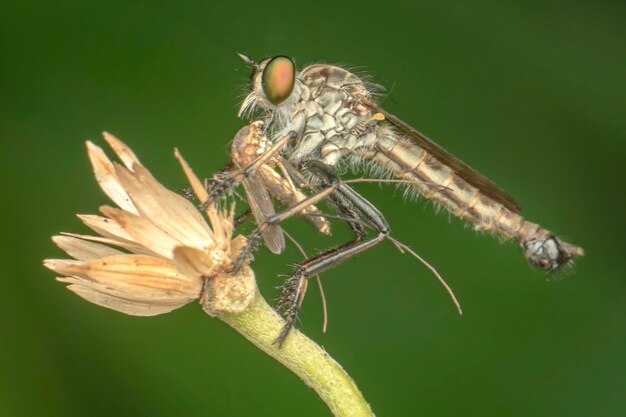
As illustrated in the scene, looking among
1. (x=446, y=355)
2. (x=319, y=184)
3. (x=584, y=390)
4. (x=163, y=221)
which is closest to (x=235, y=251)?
(x=163, y=221)

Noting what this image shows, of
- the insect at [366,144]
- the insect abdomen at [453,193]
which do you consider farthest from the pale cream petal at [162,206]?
the insect abdomen at [453,193]

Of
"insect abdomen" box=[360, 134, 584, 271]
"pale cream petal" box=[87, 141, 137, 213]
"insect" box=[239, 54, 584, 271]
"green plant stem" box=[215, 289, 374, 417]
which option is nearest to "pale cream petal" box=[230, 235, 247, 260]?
"green plant stem" box=[215, 289, 374, 417]

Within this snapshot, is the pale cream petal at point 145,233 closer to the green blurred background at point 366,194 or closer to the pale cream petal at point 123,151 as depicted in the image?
the pale cream petal at point 123,151

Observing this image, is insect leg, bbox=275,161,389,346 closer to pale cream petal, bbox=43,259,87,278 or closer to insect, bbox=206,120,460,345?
insect, bbox=206,120,460,345

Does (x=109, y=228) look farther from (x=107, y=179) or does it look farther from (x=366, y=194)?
(x=366, y=194)

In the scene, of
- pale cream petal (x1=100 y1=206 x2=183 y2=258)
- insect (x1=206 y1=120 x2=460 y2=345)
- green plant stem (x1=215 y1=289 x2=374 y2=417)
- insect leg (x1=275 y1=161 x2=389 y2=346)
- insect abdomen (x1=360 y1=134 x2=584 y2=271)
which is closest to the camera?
pale cream petal (x1=100 y1=206 x2=183 y2=258)

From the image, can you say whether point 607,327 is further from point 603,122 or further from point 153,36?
point 153,36
